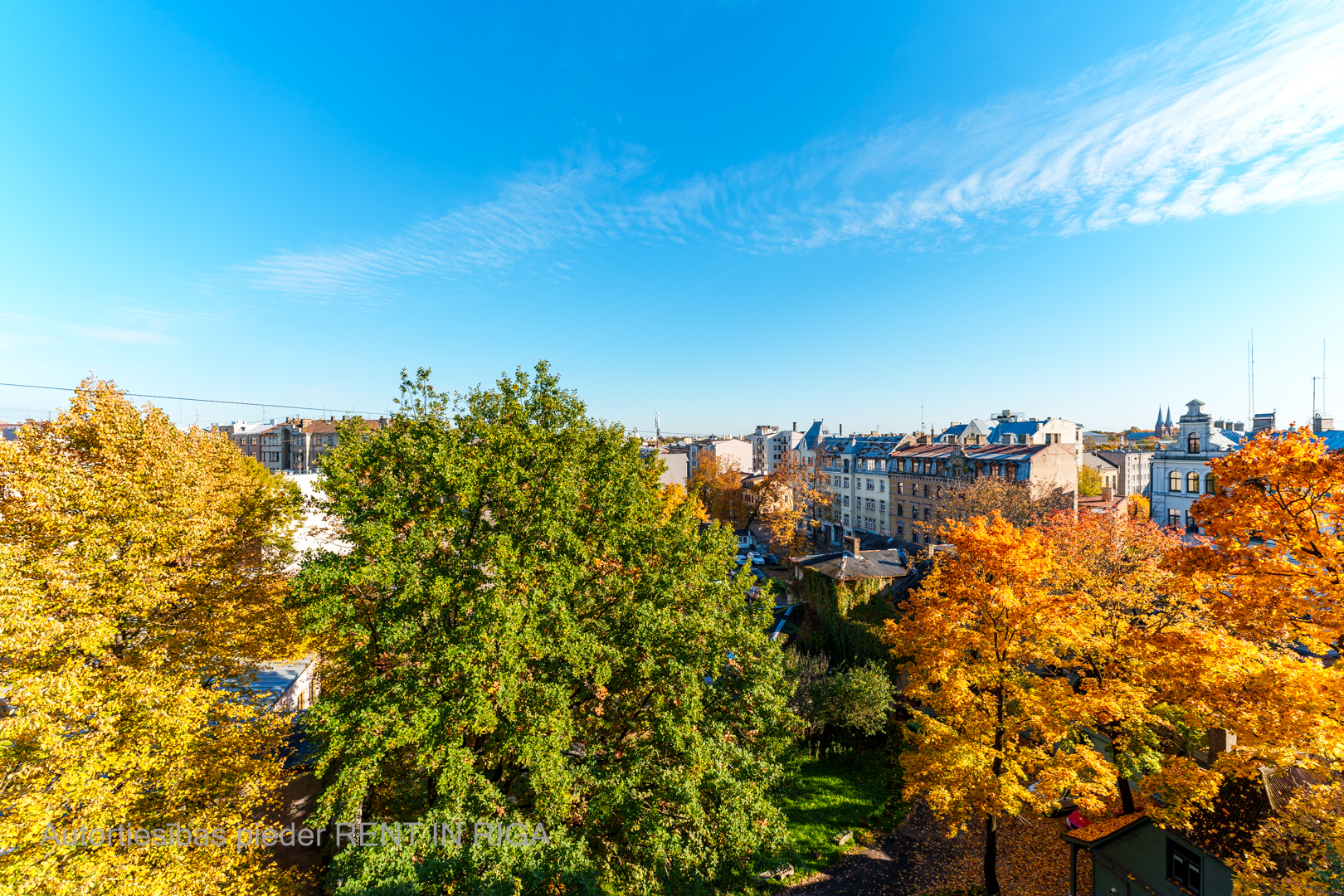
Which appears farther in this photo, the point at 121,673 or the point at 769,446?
the point at 769,446

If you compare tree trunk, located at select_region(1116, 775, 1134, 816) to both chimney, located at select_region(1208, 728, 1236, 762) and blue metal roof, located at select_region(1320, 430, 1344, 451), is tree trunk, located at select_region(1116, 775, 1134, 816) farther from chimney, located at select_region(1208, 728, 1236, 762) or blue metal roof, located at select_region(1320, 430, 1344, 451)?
blue metal roof, located at select_region(1320, 430, 1344, 451)

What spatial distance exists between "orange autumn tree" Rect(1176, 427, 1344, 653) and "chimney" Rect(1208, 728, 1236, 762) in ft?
17.3

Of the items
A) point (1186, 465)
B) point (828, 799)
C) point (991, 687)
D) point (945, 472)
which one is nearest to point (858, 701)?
point (828, 799)

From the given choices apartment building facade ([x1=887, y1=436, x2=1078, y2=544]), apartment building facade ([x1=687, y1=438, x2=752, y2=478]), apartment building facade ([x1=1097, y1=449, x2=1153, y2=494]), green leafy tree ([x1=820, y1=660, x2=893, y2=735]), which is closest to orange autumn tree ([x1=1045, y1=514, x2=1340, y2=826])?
green leafy tree ([x1=820, y1=660, x2=893, y2=735])

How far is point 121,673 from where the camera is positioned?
38.0ft

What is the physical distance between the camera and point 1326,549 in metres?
10.4

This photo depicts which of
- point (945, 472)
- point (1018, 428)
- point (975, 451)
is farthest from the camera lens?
point (1018, 428)

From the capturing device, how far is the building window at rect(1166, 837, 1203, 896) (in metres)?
13.6

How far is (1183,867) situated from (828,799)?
1119cm

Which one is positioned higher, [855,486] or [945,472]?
[945,472]

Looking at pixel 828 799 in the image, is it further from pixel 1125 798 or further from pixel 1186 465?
pixel 1186 465

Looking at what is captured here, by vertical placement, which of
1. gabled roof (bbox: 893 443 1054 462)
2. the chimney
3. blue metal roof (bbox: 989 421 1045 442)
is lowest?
the chimney

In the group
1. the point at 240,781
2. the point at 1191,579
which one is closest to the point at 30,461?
the point at 240,781

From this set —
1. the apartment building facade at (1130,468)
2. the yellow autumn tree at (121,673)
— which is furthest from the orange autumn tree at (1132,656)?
the apartment building facade at (1130,468)
